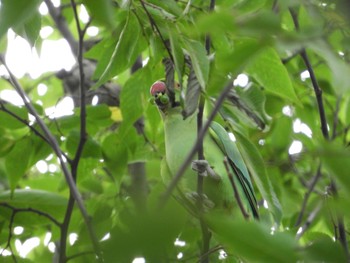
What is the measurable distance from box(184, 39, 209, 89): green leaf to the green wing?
1106mm

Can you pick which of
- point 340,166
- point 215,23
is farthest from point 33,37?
point 340,166

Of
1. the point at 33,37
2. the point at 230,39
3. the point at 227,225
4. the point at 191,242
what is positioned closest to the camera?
the point at 227,225

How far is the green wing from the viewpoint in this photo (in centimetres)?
255

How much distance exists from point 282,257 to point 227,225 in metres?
0.11

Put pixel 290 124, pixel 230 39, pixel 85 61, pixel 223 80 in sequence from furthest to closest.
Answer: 1. pixel 85 61
2. pixel 290 124
3. pixel 230 39
4. pixel 223 80

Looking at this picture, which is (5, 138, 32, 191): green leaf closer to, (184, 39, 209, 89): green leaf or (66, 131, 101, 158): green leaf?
(66, 131, 101, 158): green leaf

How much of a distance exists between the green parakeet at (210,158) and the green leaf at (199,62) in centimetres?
95

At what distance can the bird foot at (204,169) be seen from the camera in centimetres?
220

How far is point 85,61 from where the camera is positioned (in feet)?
12.8

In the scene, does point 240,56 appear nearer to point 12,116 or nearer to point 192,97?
point 192,97

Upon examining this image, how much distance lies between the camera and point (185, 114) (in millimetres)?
1453

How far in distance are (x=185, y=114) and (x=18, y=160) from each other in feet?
3.82

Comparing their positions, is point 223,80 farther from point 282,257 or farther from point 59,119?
point 59,119

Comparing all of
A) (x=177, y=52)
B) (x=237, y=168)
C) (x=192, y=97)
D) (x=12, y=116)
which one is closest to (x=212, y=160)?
(x=237, y=168)
